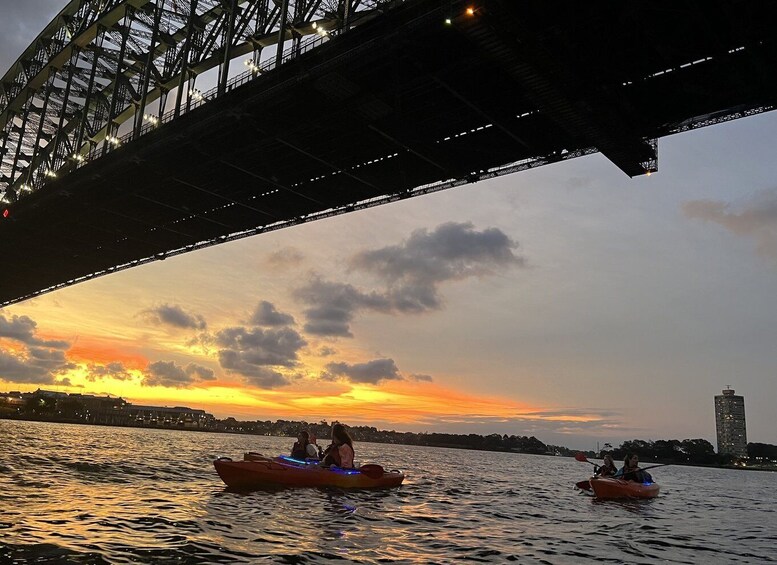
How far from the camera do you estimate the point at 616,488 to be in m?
20.9

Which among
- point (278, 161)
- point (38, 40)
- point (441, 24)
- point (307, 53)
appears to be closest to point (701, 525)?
point (441, 24)

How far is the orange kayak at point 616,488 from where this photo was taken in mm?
20703

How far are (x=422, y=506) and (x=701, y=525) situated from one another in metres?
8.90

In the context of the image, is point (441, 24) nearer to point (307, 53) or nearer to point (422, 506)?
point (307, 53)

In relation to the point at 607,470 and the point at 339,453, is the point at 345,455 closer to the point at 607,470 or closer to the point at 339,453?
the point at 339,453

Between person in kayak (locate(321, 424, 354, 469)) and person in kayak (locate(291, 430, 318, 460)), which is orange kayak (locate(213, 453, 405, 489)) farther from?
person in kayak (locate(291, 430, 318, 460))

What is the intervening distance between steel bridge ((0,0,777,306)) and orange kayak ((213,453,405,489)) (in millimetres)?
13157

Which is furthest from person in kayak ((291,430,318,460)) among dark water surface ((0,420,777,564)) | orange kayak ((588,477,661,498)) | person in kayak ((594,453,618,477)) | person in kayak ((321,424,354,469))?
person in kayak ((594,453,618,477))

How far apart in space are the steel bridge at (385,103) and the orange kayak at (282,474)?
13157 mm

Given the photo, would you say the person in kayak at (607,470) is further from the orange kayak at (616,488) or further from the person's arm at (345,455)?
the person's arm at (345,455)

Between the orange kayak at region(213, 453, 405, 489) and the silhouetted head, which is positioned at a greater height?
the silhouetted head

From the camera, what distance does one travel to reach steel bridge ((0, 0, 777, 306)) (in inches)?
691

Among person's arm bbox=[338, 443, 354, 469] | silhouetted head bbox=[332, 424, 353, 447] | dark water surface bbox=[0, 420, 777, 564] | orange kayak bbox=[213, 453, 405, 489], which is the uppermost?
silhouetted head bbox=[332, 424, 353, 447]

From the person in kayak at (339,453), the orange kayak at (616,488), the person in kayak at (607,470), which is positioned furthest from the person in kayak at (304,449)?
the person in kayak at (607,470)
